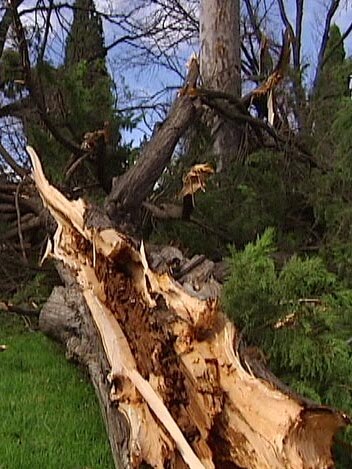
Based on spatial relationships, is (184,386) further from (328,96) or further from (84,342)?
(328,96)

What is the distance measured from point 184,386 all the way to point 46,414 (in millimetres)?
1114

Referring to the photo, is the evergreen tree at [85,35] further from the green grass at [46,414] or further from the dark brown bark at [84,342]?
the green grass at [46,414]

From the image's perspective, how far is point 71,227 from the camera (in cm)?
415

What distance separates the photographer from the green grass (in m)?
3.12

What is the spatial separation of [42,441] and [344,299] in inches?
59.6

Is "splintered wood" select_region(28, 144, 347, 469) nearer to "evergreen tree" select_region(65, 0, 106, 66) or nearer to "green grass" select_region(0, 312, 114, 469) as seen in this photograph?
"green grass" select_region(0, 312, 114, 469)

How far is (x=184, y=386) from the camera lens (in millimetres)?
2855

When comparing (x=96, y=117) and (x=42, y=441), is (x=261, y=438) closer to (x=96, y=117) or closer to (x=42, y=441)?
(x=42, y=441)

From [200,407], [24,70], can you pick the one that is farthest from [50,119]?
[200,407]

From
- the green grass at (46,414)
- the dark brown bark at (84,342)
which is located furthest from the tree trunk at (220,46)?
the green grass at (46,414)

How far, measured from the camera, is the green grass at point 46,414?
3.12m

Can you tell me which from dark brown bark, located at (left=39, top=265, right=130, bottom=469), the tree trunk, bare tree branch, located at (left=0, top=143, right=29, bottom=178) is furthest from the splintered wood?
the tree trunk

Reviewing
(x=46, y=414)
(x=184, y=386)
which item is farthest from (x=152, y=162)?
(x=184, y=386)

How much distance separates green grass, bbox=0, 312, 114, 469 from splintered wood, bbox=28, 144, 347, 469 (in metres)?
0.51
